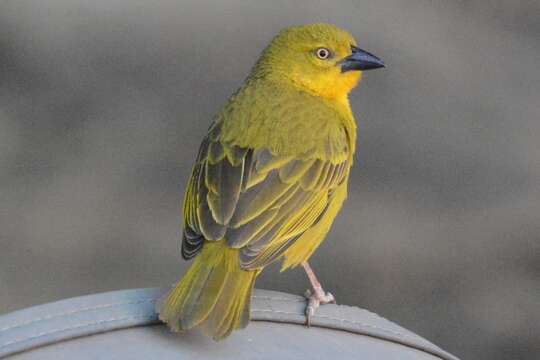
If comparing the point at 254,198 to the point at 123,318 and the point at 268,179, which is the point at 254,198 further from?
the point at 123,318

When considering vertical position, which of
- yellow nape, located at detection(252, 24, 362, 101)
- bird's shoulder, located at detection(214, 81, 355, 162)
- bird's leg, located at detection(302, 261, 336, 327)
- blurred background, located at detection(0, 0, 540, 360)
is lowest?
blurred background, located at detection(0, 0, 540, 360)

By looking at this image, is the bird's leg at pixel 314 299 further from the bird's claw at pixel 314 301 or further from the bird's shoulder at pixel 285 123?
the bird's shoulder at pixel 285 123

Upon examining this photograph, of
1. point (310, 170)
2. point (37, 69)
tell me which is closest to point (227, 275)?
point (310, 170)

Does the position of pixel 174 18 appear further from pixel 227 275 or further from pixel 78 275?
pixel 227 275

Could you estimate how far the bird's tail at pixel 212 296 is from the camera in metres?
4.25

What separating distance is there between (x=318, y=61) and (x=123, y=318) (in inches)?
81.5

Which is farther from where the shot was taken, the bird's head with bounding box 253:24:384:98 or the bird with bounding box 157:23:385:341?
the bird's head with bounding box 253:24:384:98

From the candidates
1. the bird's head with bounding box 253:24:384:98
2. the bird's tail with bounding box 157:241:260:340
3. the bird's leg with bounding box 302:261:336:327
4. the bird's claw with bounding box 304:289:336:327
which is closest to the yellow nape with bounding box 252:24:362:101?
the bird's head with bounding box 253:24:384:98

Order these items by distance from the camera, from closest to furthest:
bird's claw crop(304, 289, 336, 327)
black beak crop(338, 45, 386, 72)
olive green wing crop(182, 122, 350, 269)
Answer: bird's claw crop(304, 289, 336, 327), olive green wing crop(182, 122, 350, 269), black beak crop(338, 45, 386, 72)

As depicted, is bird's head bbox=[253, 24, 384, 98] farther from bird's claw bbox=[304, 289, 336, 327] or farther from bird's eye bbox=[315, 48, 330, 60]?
bird's claw bbox=[304, 289, 336, 327]

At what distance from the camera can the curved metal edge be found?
157 inches

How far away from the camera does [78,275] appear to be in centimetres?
838

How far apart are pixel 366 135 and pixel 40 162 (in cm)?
204

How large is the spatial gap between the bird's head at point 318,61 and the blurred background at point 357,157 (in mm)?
2388
